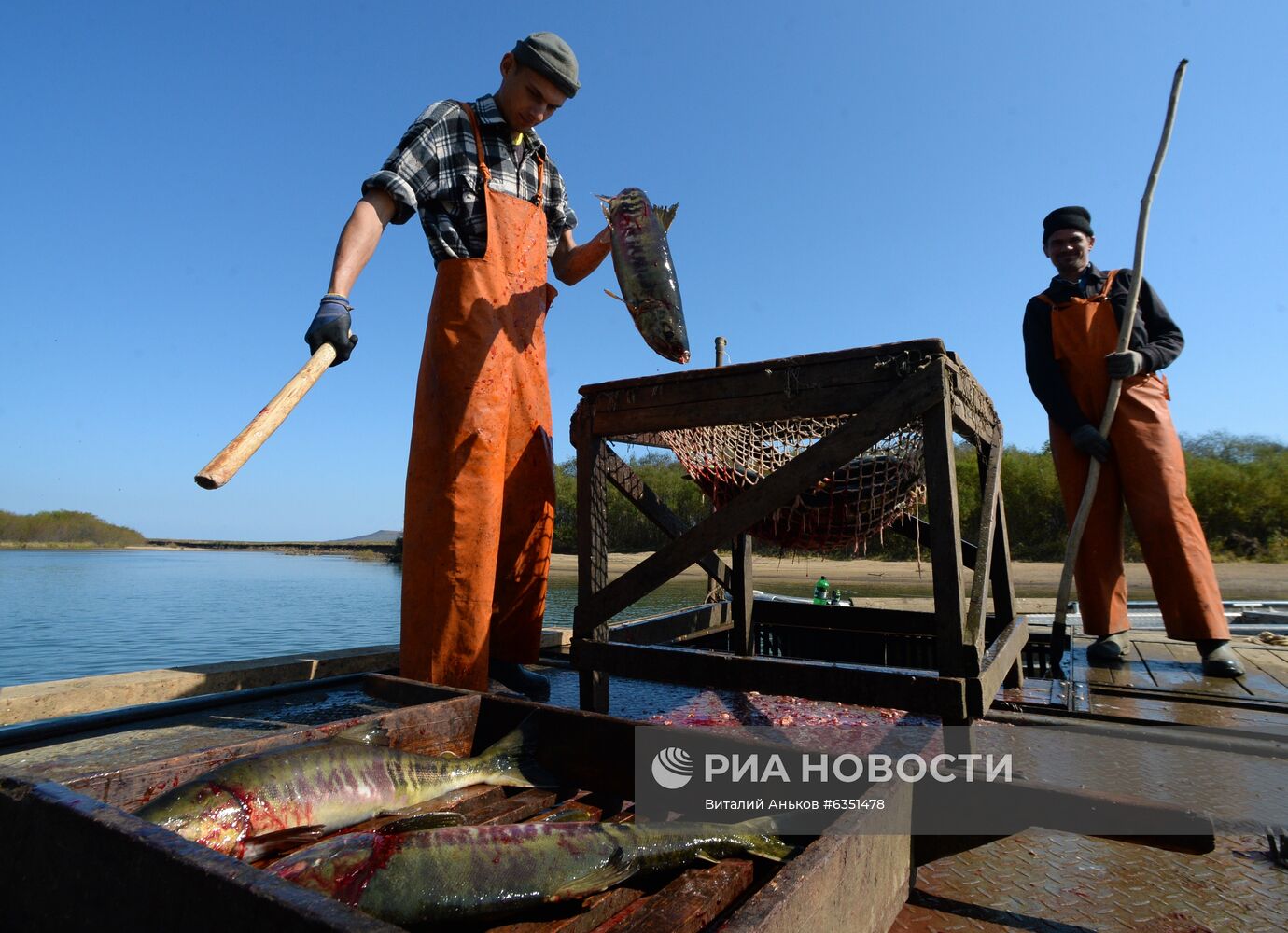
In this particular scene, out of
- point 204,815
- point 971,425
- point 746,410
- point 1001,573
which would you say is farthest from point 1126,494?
point 204,815

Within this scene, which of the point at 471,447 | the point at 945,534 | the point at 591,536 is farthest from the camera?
the point at 591,536

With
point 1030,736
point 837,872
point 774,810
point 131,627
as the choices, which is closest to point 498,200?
point 774,810

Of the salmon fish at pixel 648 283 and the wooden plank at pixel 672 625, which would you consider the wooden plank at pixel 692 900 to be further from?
the salmon fish at pixel 648 283

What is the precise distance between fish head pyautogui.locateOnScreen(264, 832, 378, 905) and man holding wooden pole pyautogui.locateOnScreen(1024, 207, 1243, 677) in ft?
15.1

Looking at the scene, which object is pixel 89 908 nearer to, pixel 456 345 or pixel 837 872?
pixel 837 872

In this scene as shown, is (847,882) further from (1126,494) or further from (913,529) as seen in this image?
(1126,494)

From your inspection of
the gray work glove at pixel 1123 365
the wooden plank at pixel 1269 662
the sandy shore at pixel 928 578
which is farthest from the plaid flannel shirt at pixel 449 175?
the sandy shore at pixel 928 578

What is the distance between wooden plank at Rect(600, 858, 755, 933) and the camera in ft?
3.90

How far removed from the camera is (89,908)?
1097 mm

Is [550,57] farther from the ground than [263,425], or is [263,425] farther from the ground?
[550,57]

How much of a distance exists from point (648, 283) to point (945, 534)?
7.03 ft

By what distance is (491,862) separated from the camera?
1.31 meters

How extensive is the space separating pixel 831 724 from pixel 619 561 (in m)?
34.2

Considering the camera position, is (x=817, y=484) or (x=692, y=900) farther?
(x=817, y=484)
